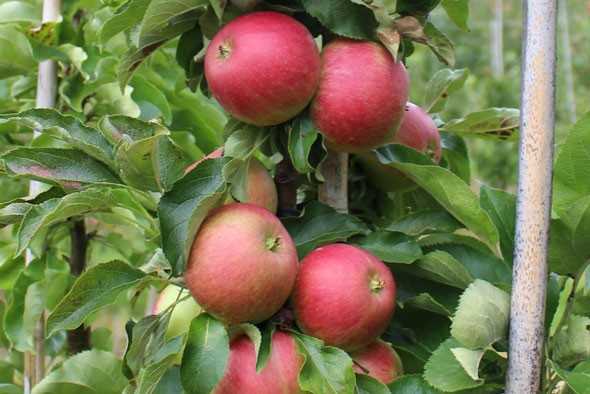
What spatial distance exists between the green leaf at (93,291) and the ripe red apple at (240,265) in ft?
0.17

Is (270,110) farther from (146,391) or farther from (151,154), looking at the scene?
(146,391)

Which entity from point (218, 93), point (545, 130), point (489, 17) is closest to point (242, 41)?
point (218, 93)

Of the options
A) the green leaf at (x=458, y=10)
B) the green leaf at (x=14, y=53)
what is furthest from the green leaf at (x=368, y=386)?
the green leaf at (x=14, y=53)

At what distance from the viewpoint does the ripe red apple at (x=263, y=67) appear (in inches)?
23.7

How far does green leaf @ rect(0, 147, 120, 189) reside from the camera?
0.62 metres

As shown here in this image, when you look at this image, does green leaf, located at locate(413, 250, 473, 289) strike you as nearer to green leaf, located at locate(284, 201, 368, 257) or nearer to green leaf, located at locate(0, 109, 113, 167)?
green leaf, located at locate(284, 201, 368, 257)

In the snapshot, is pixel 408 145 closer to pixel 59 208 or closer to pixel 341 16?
pixel 341 16

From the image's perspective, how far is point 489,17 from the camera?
10.0 metres

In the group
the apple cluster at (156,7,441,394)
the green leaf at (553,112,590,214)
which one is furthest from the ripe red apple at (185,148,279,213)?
the green leaf at (553,112,590,214)

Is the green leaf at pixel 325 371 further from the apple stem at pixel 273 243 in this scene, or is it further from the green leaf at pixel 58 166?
the green leaf at pixel 58 166

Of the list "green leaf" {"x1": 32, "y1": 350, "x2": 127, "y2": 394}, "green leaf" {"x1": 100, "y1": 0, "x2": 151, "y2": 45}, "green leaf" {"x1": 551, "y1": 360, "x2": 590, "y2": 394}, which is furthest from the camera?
"green leaf" {"x1": 32, "y1": 350, "x2": 127, "y2": 394}

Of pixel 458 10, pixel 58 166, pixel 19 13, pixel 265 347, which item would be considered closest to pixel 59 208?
pixel 58 166

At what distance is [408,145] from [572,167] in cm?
13

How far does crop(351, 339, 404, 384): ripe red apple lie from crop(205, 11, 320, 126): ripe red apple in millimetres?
178
